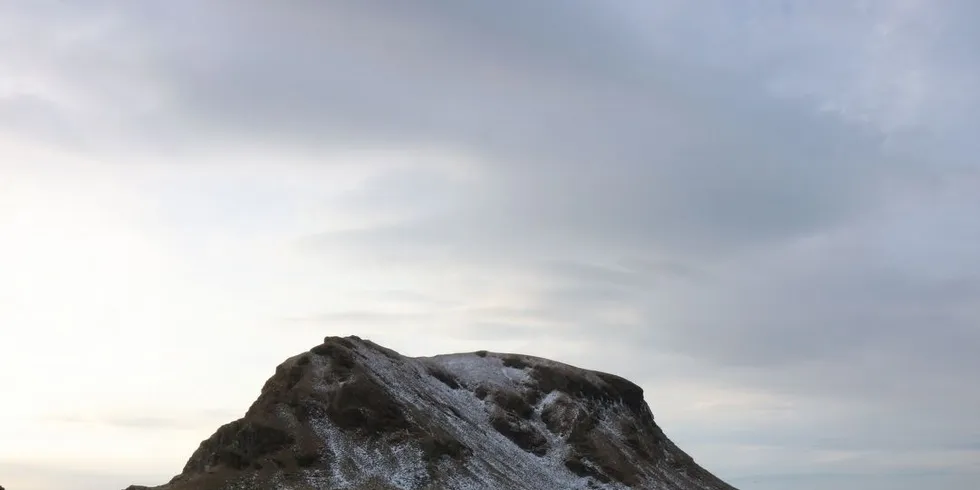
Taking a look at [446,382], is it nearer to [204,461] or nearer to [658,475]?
[658,475]

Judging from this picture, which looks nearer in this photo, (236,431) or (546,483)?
(236,431)

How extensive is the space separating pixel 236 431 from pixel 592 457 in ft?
194

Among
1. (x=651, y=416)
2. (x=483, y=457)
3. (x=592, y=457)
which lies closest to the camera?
(x=483, y=457)

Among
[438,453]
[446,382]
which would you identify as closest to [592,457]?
[446,382]

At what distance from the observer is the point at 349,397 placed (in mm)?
107875

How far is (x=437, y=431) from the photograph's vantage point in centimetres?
10988

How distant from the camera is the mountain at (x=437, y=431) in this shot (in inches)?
3748

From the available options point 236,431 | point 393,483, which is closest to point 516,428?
point 393,483

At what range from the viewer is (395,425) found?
107 metres

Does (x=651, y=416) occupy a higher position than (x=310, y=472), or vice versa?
(x=651, y=416)

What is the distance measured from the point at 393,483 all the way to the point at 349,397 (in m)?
16.2

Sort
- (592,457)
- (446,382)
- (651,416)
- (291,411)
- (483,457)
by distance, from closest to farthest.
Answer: (291,411) < (483,457) < (592,457) < (446,382) < (651,416)

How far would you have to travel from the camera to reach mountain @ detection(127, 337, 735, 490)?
95188mm

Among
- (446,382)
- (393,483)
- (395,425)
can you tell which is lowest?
(393,483)
